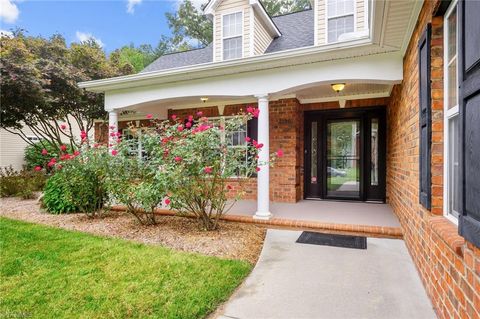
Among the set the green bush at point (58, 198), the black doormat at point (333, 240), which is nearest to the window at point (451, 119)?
the black doormat at point (333, 240)

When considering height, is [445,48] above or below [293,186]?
above

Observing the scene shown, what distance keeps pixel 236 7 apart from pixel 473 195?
7224 millimetres

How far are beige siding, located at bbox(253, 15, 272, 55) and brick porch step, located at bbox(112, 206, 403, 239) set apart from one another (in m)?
4.31

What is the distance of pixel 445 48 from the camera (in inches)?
92.7

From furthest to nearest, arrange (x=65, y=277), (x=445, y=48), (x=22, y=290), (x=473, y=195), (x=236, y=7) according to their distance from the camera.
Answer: (x=236, y=7) → (x=65, y=277) → (x=22, y=290) → (x=445, y=48) → (x=473, y=195)

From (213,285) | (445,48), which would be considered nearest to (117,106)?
(213,285)

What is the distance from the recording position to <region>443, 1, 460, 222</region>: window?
218cm

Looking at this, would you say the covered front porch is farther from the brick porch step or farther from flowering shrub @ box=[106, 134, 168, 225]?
flowering shrub @ box=[106, 134, 168, 225]

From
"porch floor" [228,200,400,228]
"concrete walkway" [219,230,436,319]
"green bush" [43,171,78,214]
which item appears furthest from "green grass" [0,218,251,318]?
"porch floor" [228,200,400,228]

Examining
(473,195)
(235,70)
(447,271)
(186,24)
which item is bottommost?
(447,271)

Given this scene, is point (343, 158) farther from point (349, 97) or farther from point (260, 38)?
point (260, 38)

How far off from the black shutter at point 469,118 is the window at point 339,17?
204 inches

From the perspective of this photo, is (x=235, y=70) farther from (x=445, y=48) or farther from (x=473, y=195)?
(x=473, y=195)

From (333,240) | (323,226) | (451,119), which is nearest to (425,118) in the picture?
(451,119)
